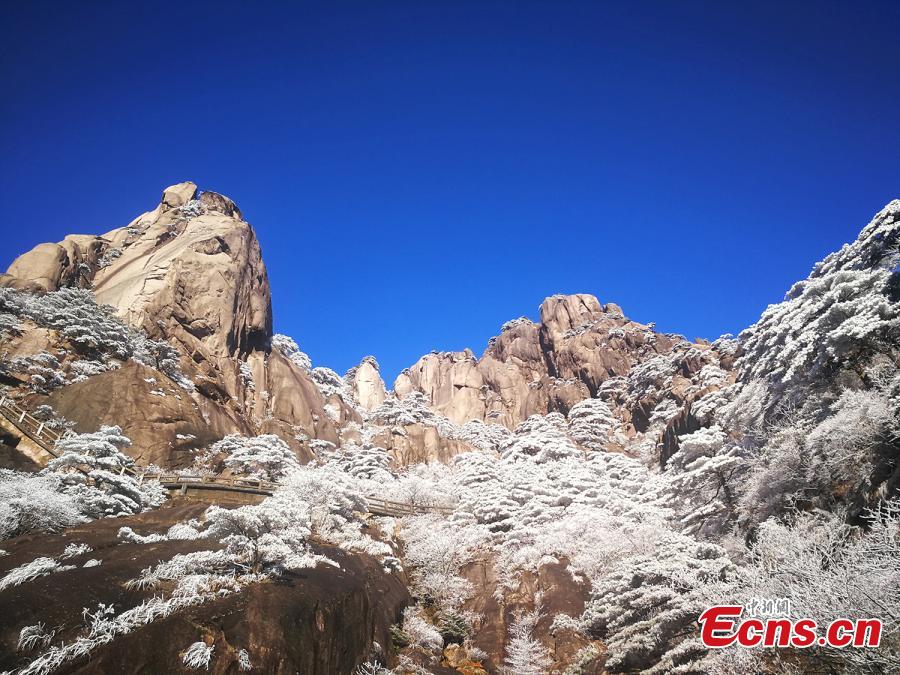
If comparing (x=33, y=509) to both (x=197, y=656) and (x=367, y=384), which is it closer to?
(x=197, y=656)

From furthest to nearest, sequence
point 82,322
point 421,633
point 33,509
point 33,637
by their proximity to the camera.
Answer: point 82,322 → point 421,633 → point 33,509 → point 33,637

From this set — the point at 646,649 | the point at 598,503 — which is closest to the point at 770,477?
the point at 646,649

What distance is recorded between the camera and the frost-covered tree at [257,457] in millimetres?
35938

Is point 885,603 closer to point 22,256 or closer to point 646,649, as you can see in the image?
point 646,649

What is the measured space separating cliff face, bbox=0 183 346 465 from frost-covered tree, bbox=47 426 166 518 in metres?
11.3

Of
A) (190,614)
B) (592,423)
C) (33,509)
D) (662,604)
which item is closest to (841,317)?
(662,604)

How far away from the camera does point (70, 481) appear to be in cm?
2084

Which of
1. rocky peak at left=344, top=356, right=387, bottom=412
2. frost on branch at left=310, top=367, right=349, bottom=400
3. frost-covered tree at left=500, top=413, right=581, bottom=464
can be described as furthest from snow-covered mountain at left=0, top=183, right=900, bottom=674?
rocky peak at left=344, top=356, right=387, bottom=412

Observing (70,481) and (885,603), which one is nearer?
(885,603)

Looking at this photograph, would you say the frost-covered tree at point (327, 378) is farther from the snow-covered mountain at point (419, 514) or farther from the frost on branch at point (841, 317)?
the frost on branch at point (841, 317)

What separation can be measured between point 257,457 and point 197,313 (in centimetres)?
2483

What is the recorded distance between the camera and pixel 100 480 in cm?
2234

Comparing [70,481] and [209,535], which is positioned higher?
[70,481]

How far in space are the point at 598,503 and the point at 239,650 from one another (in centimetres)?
2850
